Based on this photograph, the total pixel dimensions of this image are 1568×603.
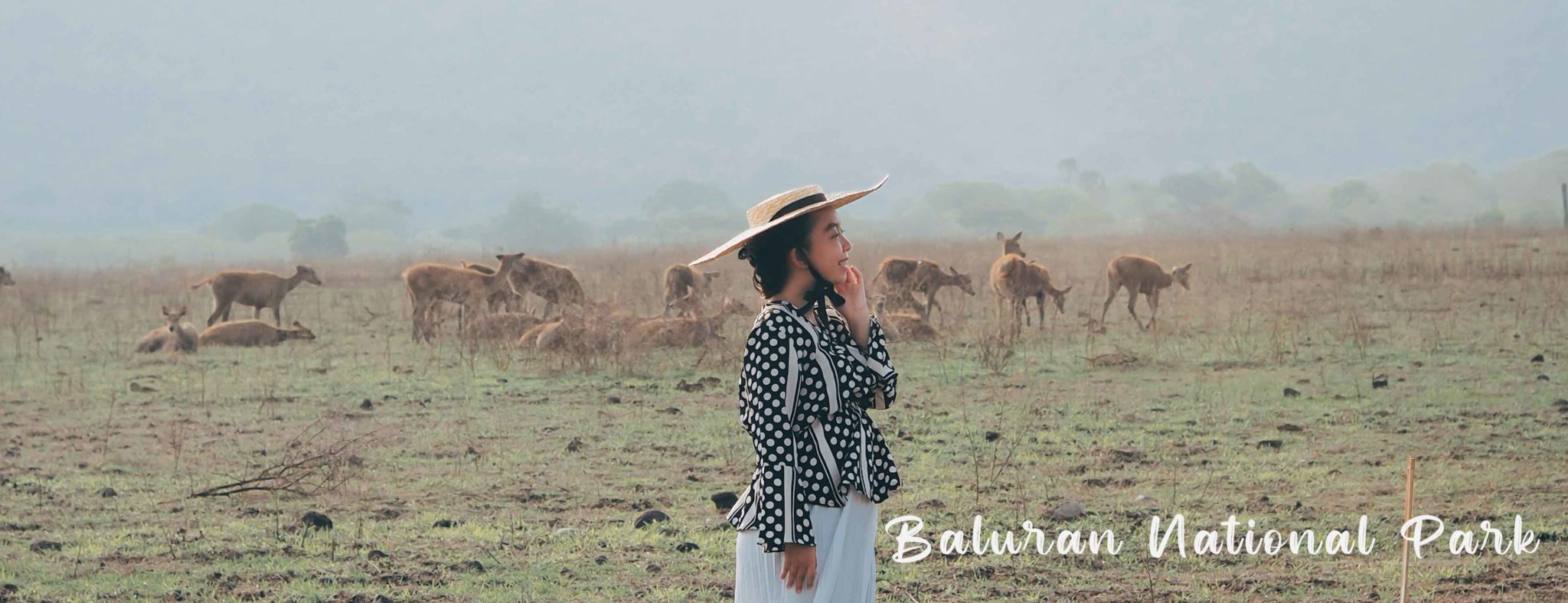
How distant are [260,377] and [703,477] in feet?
21.8

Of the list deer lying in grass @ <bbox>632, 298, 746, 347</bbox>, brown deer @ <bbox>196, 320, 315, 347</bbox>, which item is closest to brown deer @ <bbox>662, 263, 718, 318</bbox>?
deer lying in grass @ <bbox>632, 298, 746, 347</bbox>

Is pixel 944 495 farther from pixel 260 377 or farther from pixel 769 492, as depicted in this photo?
pixel 260 377

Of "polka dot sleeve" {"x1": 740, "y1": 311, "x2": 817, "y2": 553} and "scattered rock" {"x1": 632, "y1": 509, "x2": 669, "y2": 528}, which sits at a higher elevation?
"polka dot sleeve" {"x1": 740, "y1": 311, "x2": 817, "y2": 553}

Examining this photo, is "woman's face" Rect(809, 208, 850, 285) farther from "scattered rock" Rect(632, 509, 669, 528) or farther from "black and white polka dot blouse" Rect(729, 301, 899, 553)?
"scattered rock" Rect(632, 509, 669, 528)

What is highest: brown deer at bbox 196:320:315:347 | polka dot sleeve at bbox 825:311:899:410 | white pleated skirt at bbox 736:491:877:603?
polka dot sleeve at bbox 825:311:899:410

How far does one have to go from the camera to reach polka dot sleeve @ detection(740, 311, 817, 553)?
3881 mm

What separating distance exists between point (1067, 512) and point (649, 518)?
2.06m

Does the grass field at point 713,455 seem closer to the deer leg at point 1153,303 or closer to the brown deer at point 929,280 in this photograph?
the deer leg at point 1153,303

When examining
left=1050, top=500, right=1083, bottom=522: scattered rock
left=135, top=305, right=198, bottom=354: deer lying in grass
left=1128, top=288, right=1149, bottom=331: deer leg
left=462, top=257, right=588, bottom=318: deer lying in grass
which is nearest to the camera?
left=1050, top=500, right=1083, bottom=522: scattered rock

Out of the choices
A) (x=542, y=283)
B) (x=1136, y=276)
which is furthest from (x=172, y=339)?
(x=1136, y=276)

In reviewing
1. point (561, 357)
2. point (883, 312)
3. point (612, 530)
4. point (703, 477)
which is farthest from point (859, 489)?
point (883, 312)

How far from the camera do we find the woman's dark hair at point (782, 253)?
13.3 ft

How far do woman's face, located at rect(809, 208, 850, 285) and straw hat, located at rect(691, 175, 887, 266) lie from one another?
0.04 m

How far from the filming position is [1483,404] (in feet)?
36.1
